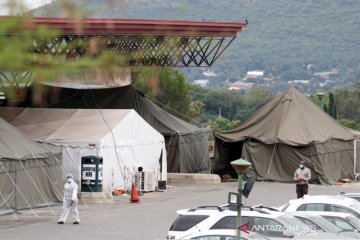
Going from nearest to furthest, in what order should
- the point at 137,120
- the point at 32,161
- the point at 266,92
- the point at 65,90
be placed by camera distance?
the point at 32,161, the point at 137,120, the point at 65,90, the point at 266,92

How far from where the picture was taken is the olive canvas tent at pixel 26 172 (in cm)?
2764

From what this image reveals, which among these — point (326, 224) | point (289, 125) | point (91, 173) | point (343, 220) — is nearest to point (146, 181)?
point (91, 173)

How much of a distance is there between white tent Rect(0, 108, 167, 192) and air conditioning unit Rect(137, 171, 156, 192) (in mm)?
267

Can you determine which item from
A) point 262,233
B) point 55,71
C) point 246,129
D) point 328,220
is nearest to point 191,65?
point 246,129

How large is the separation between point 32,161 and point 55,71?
23.7 metres

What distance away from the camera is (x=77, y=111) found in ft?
118

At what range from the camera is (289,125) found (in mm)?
43875

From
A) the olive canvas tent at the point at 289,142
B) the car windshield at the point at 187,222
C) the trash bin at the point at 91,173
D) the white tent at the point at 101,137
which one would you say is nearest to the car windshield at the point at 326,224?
the car windshield at the point at 187,222

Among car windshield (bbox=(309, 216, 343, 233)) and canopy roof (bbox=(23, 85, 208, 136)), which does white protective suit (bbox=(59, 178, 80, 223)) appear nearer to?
car windshield (bbox=(309, 216, 343, 233))

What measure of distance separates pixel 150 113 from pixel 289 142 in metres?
6.24

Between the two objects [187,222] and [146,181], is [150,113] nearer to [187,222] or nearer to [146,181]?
[146,181]

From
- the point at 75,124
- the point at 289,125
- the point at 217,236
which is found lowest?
the point at 217,236

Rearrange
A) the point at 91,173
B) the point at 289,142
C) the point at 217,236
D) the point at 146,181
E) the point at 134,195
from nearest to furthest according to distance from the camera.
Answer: the point at 217,236 < the point at 91,173 < the point at 134,195 < the point at 146,181 < the point at 289,142

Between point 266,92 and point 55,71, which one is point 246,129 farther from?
point 266,92
